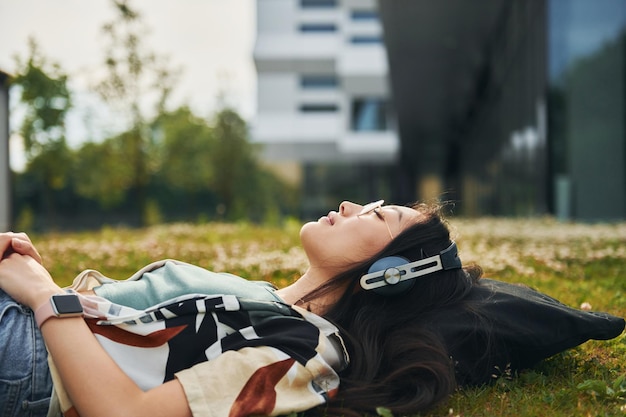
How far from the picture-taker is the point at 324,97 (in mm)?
58438

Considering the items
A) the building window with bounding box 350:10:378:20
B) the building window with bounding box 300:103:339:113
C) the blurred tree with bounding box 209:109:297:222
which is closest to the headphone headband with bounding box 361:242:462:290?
the blurred tree with bounding box 209:109:297:222

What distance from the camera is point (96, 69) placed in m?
23.5

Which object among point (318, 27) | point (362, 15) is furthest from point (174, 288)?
point (362, 15)

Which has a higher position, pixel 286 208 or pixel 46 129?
pixel 46 129

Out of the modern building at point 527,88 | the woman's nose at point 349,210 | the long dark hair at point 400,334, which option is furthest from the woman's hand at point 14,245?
the modern building at point 527,88

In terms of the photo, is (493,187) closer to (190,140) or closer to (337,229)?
(190,140)

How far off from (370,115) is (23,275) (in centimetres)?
4934

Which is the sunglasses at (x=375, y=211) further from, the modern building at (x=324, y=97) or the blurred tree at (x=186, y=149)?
the modern building at (x=324, y=97)

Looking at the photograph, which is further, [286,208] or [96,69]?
[286,208]

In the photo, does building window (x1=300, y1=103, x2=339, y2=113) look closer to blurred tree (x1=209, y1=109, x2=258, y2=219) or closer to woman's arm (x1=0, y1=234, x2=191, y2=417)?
blurred tree (x1=209, y1=109, x2=258, y2=219)

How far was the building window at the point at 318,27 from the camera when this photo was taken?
208 ft

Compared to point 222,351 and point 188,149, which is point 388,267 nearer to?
point 222,351

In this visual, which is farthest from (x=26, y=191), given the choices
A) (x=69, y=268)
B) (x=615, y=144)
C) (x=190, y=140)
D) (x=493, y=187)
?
(x=69, y=268)

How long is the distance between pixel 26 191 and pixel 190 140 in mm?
11043
